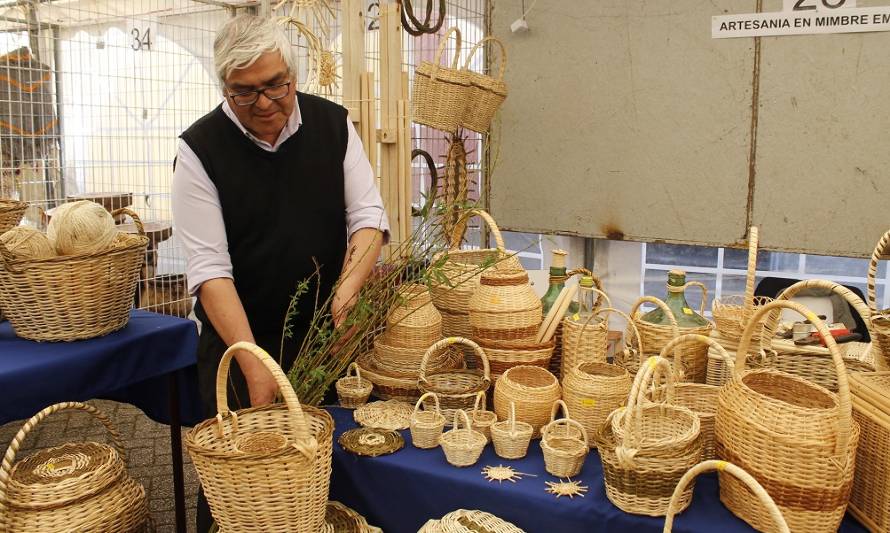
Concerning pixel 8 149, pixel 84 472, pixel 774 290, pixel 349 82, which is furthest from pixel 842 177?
pixel 8 149

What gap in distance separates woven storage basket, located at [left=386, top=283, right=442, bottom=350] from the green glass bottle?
0.59 m

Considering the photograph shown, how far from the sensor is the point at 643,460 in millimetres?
1393

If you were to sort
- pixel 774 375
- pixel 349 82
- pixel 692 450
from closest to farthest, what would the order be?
1. pixel 692 450
2. pixel 774 375
3. pixel 349 82

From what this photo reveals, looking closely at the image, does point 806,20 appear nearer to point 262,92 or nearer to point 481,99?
point 481,99

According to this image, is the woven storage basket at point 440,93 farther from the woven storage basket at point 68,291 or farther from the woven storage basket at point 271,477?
the woven storage basket at point 271,477

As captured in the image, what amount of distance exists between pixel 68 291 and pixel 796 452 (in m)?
1.89

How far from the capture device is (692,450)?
1.43 metres

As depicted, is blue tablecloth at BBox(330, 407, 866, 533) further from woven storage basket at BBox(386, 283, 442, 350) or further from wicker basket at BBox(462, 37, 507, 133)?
wicker basket at BBox(462, 37, 507, 133)

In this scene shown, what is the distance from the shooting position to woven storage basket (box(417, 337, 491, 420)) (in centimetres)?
184

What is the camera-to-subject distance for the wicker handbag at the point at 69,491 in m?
1.61

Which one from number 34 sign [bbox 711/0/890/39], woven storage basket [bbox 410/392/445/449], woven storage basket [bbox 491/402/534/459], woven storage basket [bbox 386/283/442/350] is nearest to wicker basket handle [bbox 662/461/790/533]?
woven storage basket [bbox 491/402/534/459]

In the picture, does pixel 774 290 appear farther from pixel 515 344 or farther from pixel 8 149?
pixel 8 149

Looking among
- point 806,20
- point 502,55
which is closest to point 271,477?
point 502,55

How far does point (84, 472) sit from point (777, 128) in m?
3.27
